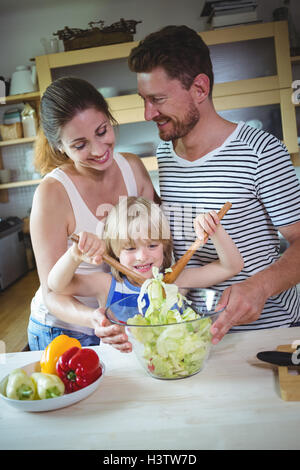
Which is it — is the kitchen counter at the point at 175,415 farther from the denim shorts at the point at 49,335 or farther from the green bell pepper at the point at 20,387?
the denim shorts at the point at 49,335

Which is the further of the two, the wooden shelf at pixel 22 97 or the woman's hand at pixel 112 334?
the wooden shelf at pixel 22 97

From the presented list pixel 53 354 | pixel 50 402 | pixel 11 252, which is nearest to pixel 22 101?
pixel 11 252

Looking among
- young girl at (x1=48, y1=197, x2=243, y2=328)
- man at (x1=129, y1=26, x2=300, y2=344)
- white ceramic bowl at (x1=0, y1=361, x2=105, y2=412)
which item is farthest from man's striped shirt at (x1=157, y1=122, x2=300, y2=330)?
white ceramic bowl at (x1=0, y1=361, x2=105, y2=412)

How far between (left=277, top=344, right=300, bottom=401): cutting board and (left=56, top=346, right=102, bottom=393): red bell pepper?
1.01 feet

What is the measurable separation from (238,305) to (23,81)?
101 inches

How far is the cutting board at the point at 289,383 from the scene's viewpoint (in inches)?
26.5

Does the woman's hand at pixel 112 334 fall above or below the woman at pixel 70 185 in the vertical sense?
below

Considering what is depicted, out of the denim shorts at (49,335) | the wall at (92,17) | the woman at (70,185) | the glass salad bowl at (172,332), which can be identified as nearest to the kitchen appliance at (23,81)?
the wall at (92,17)

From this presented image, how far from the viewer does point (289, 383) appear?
688mm

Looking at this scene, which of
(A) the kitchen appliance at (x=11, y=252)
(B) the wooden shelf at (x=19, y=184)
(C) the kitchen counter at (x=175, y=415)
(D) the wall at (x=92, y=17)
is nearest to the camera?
(C) the kitchen counter at (x=175, y=415)

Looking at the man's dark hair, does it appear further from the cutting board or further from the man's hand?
the cutting board

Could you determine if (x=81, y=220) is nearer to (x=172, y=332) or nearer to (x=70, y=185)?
(x=70, y=185)

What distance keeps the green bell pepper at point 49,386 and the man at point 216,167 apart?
1.90 feet
